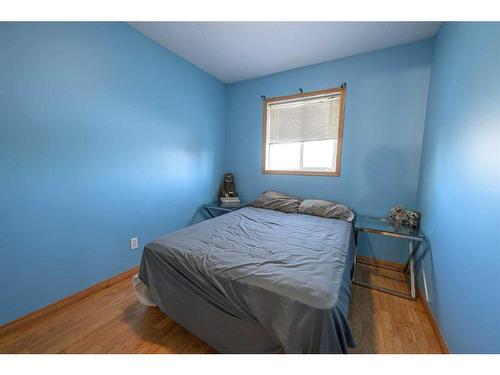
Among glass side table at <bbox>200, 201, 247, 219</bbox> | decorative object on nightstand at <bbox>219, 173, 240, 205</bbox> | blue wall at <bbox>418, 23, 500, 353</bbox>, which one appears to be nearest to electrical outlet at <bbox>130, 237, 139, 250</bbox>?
glass side table at <bbox>200, 201, 247, 219</bbox>

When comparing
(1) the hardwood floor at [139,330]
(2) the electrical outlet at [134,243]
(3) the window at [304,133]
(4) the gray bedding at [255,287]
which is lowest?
(1) the hardwood floor at [139,330]

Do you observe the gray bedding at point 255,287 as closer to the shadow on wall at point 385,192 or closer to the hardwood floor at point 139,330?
the hardwood floor at point 139,330

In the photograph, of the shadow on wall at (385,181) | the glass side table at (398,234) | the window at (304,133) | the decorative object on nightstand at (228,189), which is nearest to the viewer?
the glass side table at (398,234)

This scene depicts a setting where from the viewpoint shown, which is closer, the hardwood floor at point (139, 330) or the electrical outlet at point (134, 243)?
the hardwood floor at point (139, 330)

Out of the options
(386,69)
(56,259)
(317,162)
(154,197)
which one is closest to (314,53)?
(386,69)

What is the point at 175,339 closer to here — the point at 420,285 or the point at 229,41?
the point at 420,285

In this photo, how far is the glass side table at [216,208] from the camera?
9.19 feet

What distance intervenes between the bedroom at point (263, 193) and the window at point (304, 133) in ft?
0.07

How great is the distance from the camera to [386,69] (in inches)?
84.9

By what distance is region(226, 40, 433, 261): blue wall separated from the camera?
2.07 m

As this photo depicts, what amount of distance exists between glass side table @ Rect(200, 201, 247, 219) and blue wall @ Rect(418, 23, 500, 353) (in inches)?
84.7

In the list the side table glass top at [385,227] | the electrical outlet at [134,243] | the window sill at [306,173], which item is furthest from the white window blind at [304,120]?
the electrical outlet at [134,243]

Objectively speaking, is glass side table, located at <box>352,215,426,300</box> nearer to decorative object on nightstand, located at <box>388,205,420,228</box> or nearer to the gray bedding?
decorative object on nightstand, located at <box>388,205,420,228</box>

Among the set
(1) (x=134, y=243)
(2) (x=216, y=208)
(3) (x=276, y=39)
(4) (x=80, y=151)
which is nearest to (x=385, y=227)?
(2) (x=216, y=208)
